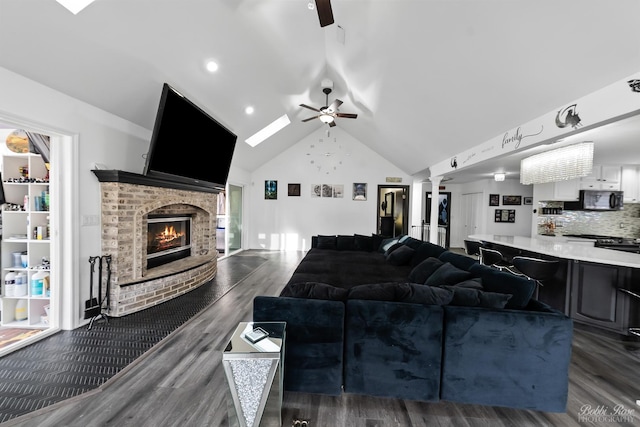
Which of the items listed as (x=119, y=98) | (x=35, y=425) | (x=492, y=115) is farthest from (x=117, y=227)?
(x=492, y=115)

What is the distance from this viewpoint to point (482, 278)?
89.9 inches

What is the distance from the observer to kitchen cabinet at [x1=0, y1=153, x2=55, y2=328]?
2789mm

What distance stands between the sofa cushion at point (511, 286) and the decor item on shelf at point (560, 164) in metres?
2.49

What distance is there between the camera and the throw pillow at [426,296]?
184cm

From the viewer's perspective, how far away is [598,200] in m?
5.24

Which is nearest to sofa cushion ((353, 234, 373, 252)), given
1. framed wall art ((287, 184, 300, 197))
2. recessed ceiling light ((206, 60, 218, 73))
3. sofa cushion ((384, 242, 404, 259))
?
sofa cushion ((384, 242, 404, 259))

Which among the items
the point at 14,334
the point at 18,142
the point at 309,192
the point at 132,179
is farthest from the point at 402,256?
the point at 18,142

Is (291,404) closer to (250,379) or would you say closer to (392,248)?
(250,379)

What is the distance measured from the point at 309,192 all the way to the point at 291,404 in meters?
6.44

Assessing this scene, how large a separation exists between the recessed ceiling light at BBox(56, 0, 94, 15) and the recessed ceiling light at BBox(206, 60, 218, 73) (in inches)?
48.7

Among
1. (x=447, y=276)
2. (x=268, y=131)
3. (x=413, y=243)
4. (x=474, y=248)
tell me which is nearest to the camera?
(x=447, y=276)

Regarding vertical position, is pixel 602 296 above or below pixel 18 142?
below

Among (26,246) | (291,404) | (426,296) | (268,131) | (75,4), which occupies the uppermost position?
(268,131)

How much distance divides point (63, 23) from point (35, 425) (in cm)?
281
